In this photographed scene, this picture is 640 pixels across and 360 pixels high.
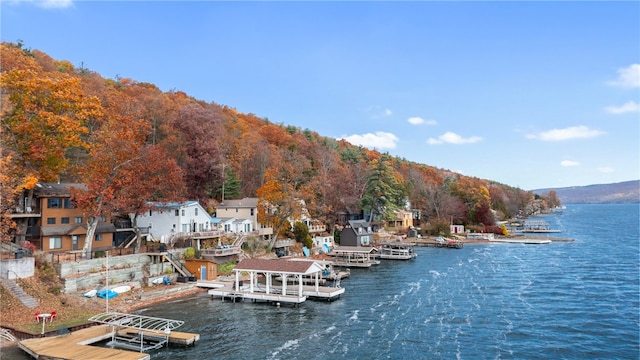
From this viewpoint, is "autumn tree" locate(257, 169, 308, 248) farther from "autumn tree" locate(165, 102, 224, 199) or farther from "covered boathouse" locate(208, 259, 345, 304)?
"covered boathouse" locate(208, 259, 345, 304)

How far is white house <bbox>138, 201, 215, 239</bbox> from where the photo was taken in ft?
175

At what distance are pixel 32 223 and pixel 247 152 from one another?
4694cm

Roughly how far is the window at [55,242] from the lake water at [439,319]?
13.8 m

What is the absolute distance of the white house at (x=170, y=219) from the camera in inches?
2100

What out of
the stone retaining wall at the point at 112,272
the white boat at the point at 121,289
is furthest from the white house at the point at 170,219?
the white boat at the point at 121,289

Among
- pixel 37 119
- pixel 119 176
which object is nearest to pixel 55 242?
pixel 119 176

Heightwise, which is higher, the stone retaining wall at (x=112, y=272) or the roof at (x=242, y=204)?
the roof at (x=242, y=204)

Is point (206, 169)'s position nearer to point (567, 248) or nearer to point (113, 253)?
point (113, 253)

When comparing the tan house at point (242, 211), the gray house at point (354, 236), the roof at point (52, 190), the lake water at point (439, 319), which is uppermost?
the roof at point (52, 190)

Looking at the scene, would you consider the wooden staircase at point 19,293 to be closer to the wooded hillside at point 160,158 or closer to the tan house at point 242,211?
the wooded hillside at point 160,158

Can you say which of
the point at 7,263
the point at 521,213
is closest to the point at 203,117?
the point at 7,263

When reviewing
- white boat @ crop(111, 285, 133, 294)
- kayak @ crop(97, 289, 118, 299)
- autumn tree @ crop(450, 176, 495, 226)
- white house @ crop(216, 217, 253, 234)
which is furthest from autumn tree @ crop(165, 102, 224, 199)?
autumn tree @ crop(450, 176, 495, 226)

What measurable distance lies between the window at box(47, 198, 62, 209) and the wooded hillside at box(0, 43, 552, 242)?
2374mm

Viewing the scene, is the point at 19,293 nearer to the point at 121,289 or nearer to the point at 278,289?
the point at 121,289
